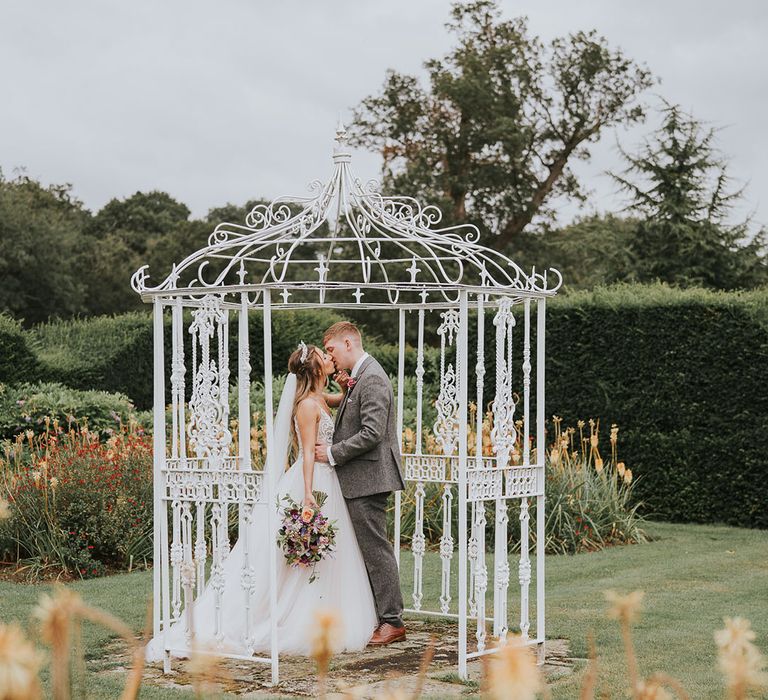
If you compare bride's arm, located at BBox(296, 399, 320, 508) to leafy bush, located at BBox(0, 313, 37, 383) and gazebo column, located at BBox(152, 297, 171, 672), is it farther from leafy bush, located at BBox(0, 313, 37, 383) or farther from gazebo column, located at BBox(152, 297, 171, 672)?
leafy bush, located at BBox(0, 313, 37, 383)

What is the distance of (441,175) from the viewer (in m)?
25.8

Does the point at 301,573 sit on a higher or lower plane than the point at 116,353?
lower

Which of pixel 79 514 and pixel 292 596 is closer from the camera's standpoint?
pixel 292 596

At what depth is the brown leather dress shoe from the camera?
21.2 ft

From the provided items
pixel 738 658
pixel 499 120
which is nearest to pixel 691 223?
pixel 499 120

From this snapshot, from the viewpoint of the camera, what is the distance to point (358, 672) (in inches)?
230

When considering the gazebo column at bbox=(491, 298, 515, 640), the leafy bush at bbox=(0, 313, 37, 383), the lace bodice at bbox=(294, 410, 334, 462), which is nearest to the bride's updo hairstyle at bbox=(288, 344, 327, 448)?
the lace bodice at bbox=(294, 410, 334, 462)

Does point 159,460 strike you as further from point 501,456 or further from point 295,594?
point 501,456

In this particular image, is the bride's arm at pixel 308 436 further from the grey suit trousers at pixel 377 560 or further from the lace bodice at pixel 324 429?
the grey suit trousers at pixel 377 560

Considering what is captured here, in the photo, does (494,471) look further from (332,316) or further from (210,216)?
(210,216)

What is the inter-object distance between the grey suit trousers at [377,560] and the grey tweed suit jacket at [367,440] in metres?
0.09

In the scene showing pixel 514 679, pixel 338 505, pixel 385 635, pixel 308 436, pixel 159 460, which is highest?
pixel 514 679

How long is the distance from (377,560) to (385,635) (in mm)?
425

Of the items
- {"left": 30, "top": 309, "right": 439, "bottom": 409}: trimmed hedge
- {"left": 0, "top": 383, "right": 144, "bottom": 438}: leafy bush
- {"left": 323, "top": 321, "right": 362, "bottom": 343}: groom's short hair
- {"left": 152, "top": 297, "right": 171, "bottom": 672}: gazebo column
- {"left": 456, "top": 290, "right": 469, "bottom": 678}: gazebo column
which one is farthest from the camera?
{"left": 30, "top": 309, "right": 439, "bottom": 409}: trimmed hedge
